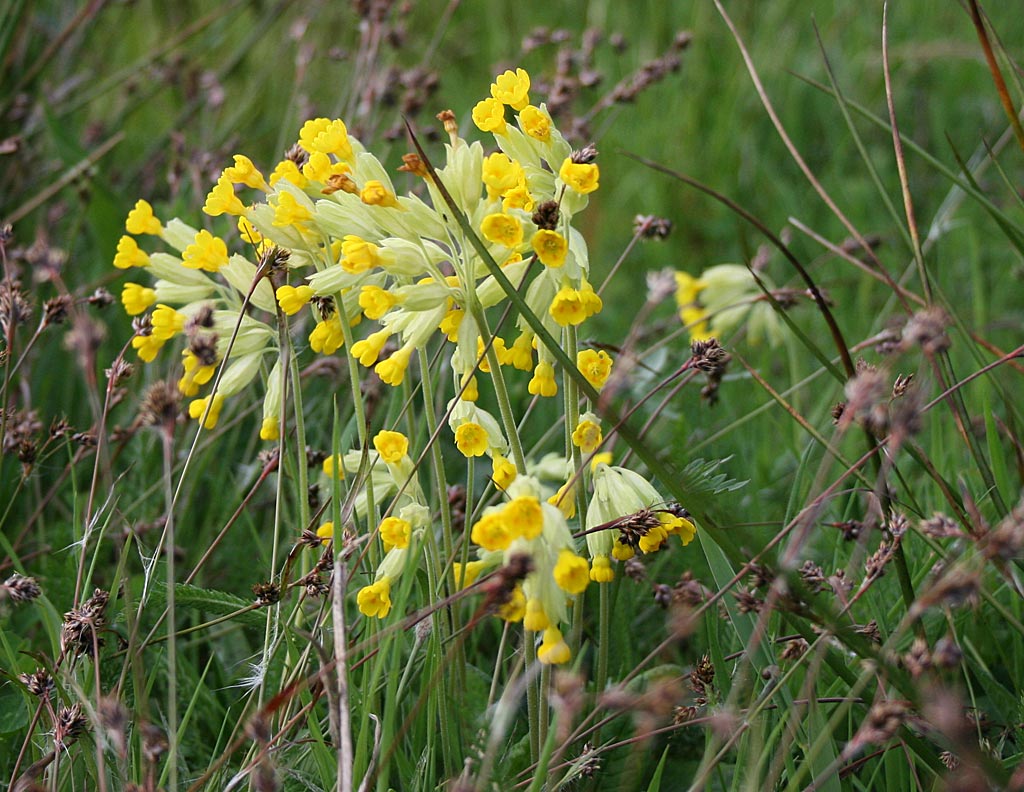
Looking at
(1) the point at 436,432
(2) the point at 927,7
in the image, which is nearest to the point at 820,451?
(1) the point at 436,432

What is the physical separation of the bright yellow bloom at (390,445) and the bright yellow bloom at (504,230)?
1.08 ft

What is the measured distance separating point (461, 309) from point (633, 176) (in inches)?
115

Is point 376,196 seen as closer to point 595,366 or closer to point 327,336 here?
point 327,336

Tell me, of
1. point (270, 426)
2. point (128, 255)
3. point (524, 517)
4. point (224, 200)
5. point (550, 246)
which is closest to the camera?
point (524, 517)

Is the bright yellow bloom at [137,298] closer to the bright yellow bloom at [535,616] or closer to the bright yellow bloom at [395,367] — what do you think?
the bright yellow bloom at [395,367]

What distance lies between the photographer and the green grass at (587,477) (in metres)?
1.39

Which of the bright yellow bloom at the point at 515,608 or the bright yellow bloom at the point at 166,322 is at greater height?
the bright yellow bloom at the point at 166,322

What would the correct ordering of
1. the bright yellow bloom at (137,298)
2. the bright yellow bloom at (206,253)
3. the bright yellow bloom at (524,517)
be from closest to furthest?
the bright yellow bloom at (524,517) → the bright yellow bloom at (206,253) → the bright yellow bloom at (137,298)

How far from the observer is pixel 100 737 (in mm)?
1309

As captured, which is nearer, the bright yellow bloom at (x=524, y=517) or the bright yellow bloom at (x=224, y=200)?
the bright yellow bloom at (x=524, y=517)

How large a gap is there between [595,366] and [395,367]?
293mm

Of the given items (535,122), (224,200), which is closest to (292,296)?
(224,200)

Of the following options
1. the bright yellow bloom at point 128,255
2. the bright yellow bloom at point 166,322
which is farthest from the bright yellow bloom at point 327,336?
the bright yellow bloom at point 128,255

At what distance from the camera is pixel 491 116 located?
61.5 inches
